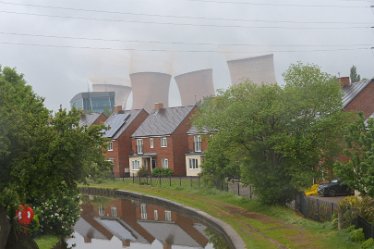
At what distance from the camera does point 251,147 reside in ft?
99.8

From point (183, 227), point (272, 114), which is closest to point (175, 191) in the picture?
point (183, 227)

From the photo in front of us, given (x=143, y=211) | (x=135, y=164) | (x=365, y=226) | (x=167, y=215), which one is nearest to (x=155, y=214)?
(x=167, y=215)

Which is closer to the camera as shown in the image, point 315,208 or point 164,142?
point 315,208

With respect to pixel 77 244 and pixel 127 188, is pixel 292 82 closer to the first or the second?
pixel 77 244

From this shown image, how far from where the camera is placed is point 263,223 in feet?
86.6

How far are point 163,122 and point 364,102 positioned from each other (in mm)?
26942

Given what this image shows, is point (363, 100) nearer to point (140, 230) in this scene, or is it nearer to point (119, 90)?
point (140, 230)

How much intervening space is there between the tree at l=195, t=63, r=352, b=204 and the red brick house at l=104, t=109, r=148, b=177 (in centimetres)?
4123

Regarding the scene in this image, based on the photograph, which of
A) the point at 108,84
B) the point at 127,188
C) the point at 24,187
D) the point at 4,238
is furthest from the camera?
the point at 108,84

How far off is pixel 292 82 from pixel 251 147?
424cm

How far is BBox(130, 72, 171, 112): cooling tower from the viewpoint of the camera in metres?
103

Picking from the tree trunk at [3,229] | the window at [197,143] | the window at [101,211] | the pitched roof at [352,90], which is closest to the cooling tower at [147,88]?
the window at [197,143]

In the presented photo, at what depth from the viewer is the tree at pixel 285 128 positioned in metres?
28.8

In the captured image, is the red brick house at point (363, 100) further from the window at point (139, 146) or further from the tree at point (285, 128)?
the window at point (139, 146)
